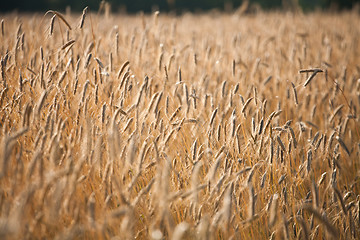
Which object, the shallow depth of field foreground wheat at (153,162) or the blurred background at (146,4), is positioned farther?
the blurred background at (146,4)

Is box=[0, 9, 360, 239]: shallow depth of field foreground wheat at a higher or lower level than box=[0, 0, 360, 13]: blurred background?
→ lower

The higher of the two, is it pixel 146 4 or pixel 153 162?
pixel 146 4

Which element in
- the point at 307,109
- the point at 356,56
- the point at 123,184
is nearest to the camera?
the point at 123,184

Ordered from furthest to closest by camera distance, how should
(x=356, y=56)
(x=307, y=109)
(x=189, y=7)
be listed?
1. (x=189, y=7)
2. (x=356, y=56)
3. (x=307, y=109)

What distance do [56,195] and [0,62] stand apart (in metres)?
0.96

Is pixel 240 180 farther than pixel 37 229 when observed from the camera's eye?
Yes

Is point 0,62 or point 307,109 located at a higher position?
point 0,62

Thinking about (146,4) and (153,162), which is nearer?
(153,162)

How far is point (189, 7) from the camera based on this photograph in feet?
65.9

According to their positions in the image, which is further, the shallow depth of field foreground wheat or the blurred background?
the blurred background

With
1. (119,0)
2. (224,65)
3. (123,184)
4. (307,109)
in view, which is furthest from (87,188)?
(119,0)

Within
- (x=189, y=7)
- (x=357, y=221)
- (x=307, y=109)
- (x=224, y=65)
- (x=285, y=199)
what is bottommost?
(x=357, y=221)

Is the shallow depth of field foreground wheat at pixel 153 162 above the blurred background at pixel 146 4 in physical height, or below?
below

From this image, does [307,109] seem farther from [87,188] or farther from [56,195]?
[56,195]
